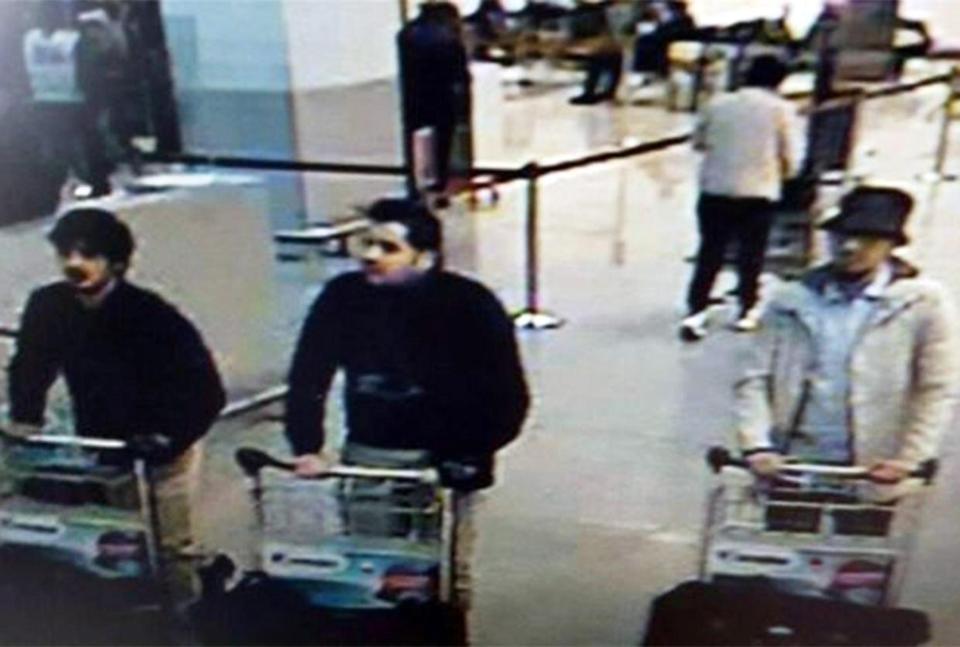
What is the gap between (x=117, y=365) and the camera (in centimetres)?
313

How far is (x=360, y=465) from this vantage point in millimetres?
2939

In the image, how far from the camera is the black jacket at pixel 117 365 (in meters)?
3.11

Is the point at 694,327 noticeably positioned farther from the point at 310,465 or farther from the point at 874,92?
the point at 310,465

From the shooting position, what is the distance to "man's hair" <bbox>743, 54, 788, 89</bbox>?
17.3ft

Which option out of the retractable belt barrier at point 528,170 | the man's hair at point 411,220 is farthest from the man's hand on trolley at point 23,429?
the retractable belt barrier at point 528,170

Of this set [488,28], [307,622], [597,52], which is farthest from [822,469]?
[597,52]

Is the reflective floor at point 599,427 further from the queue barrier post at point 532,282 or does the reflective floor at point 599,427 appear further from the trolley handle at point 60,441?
the trolley handle at point 60,441

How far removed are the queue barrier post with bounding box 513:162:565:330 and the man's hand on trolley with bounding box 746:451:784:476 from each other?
265cm

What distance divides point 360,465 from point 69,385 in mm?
830

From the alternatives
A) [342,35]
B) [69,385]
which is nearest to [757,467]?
[69,385]

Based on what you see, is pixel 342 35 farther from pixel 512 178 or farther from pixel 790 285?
pixel 790 285

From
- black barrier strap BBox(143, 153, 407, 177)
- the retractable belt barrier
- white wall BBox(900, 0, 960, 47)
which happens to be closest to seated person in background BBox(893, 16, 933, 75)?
white wall BBox(900, 0, 960, 47)

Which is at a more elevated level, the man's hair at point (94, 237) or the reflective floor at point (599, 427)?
the man's hair at point (94, 237)

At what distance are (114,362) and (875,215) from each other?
181 centimetres
